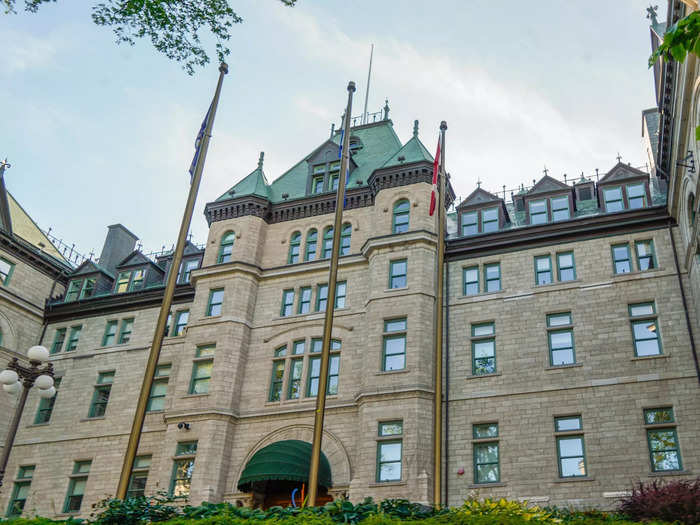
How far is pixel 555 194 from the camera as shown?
1231 inches

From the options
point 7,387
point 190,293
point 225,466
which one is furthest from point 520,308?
point 7,387

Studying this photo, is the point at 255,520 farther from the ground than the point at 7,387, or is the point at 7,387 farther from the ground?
the point at 7,387

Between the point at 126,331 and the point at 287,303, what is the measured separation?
9.09 m

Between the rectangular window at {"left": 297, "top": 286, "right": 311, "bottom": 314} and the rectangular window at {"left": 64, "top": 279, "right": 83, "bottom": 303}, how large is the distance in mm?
14103

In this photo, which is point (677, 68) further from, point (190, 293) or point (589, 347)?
point (190, 293)

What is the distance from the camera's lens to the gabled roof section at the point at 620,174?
1188 inches

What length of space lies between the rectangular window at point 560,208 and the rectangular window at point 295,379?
12317 mm

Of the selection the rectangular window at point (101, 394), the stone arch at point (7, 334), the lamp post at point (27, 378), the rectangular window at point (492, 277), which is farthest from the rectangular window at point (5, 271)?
the rectangular window at point (492, 277)

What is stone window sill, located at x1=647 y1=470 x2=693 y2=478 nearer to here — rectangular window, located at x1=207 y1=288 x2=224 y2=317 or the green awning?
the green awning

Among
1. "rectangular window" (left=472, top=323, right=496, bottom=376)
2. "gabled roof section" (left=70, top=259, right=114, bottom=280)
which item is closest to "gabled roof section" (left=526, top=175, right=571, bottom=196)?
"rectangular window" (left=472, top=323, right=496, bottom=376)

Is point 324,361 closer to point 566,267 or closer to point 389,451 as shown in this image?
point 389,451

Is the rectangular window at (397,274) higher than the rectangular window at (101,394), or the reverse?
the rectangular window at (397,274)

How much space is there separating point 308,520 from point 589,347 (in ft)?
56.2

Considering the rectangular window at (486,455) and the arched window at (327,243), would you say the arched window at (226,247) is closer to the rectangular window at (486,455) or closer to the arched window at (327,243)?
the arched window at (327,243)
